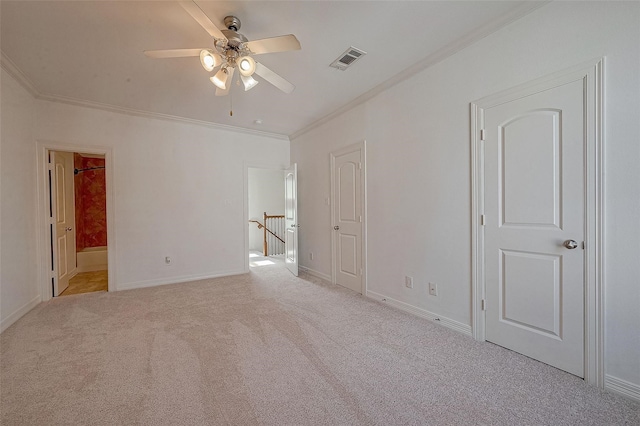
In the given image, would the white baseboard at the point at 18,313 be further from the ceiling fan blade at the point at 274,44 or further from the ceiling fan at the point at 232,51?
the ceiling fan blade at the point at 274,44

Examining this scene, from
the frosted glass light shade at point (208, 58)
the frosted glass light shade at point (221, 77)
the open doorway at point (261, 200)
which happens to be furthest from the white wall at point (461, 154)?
the open doorway at point (261, 200)

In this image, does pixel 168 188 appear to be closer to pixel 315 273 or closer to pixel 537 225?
pixel 315 273

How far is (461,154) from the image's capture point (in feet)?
8.45

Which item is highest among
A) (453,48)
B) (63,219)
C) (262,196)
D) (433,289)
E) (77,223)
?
(453,48)

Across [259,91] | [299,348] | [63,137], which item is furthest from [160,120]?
[299,348]

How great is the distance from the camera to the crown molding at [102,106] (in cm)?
284

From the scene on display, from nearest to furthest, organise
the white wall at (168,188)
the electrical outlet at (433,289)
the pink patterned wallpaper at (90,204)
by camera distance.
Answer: the electrical outlet at (433,289) < the white wall at (168,188) < the pink patterned wallpaper at (90,204)

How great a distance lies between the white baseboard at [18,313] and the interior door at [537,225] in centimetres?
473

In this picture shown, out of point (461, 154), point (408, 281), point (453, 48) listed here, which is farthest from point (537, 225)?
point (453, 48)

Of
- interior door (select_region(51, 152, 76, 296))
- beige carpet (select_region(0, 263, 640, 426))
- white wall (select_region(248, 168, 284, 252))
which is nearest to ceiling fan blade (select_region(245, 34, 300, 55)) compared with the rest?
beige carpet (select_region(0, 263, 640, 426))

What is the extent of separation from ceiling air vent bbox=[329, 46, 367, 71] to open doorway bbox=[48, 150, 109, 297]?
4.00 meters

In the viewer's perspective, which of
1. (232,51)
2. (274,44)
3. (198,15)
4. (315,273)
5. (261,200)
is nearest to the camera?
(198,15)

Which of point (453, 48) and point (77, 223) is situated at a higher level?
point (453, 48)

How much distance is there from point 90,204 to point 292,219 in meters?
4.63
